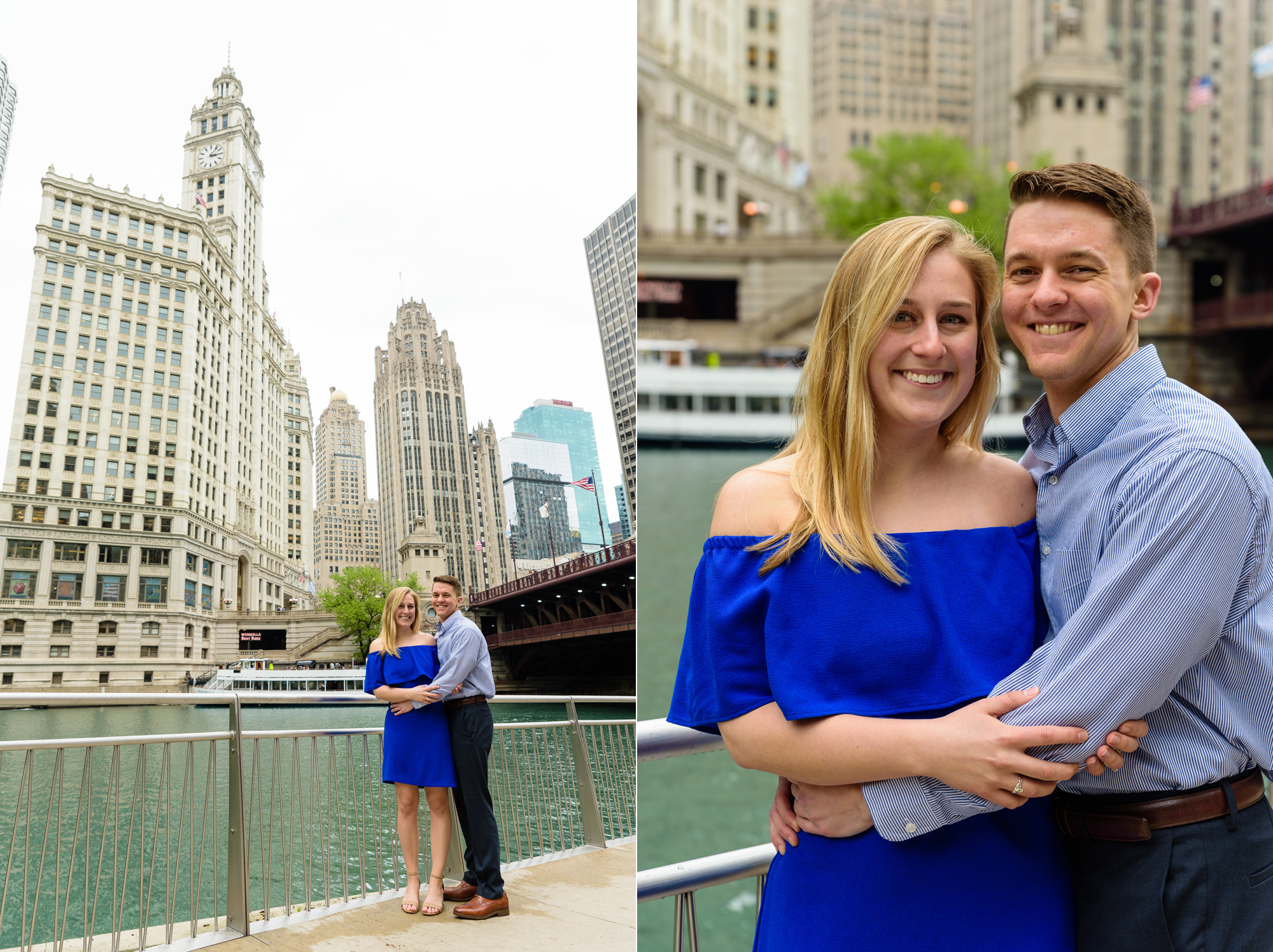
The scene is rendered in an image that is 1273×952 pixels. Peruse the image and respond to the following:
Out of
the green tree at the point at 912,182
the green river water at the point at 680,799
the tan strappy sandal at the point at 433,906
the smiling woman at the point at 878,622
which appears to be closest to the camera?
the smiling woman at the point at 878,622

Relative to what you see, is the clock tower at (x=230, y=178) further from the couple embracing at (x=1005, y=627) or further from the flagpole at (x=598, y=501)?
the couple embracing at (x=1005, y=627)

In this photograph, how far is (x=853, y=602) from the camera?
4.30 ft

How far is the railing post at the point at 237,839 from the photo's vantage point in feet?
13.1

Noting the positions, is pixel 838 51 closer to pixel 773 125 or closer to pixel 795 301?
pixel 773 125

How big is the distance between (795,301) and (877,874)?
44.4 meters

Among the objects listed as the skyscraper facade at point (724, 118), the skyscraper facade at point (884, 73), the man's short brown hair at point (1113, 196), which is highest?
the skyscraper facade at point (884, 73)

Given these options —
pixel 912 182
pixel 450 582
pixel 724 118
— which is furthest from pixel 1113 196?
pixel 724 118

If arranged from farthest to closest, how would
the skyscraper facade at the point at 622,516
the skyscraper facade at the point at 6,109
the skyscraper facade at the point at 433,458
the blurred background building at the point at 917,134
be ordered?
the blurred background building at the point at 917,134 → the skyscraper facade at the point at 622,516 → the skyscraper facade at the point at 433,458 → the skyscraper facade at the point at 6,109

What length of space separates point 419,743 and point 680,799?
715 cm

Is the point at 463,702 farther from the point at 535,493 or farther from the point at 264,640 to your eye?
the point at 535,493

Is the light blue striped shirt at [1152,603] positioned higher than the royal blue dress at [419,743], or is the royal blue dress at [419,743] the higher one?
the light blue striped shirt at [1152,603]

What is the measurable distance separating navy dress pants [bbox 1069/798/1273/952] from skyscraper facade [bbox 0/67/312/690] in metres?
3.34

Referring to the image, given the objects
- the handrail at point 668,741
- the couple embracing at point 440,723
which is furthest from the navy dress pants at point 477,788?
the handrail at point 668,741

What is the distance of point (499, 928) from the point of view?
14.1ft
